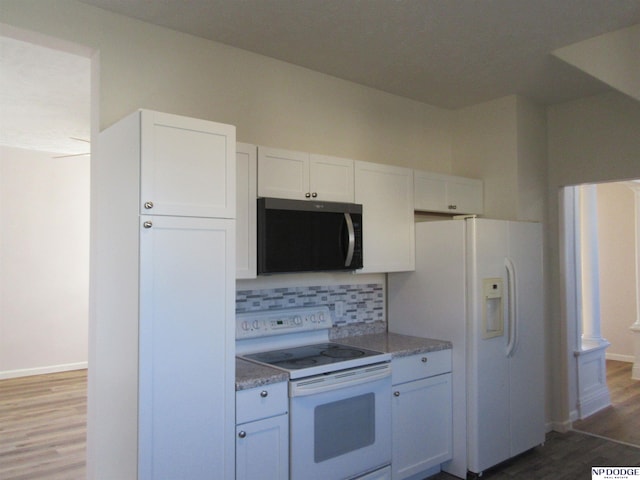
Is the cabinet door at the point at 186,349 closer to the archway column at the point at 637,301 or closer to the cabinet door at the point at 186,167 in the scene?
the cabinet door at the point at 186,167

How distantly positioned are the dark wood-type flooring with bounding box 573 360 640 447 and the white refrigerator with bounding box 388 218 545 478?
779 mm

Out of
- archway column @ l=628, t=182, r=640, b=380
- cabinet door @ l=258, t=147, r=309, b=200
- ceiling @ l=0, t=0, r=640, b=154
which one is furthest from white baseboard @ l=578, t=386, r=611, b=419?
cabinet door @ l=258, t=147, r=309, b=200

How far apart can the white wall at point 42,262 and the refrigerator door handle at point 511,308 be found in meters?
5.43

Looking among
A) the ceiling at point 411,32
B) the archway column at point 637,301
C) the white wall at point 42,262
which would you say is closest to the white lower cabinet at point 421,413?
the ceiling at point 411,32

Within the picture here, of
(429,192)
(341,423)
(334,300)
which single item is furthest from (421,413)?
(429,192)

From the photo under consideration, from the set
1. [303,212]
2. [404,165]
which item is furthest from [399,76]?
[303,212]

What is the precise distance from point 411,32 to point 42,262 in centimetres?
550

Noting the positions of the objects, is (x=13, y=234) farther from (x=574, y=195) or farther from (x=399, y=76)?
(x=574, y=195)

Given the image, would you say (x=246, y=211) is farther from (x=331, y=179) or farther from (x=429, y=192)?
(x=429, y=192)

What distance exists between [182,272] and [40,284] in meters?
5.04

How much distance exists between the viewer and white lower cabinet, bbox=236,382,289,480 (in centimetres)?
230

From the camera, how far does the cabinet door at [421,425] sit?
3016 mm

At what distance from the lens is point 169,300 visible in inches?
82.2

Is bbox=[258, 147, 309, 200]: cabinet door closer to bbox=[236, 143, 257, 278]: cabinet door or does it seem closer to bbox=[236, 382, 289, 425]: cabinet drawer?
bbox=[236, 143, 257, 278]: cabinet door
